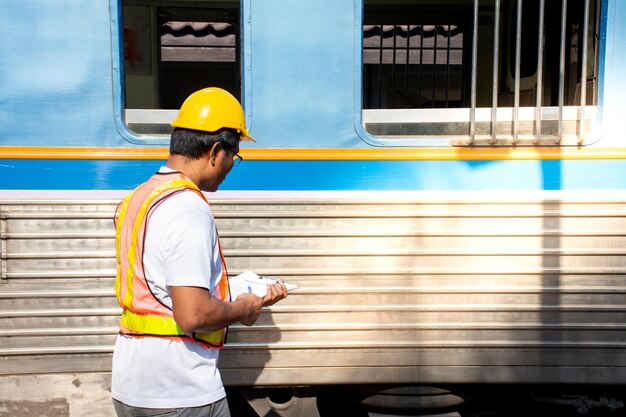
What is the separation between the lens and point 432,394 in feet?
10.9

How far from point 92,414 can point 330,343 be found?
1.12 meters

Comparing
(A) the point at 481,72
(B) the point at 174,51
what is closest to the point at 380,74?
(A) the point at 481,72

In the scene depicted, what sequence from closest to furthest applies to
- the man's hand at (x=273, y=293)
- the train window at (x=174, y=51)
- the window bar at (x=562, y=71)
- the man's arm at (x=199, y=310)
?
1. the man's arm at (x=199, y=310)
2. the man's hand at (x=273, y=293)
3. the window bar at (x=562, y=71)
4. the train window at (x=174, y=51)

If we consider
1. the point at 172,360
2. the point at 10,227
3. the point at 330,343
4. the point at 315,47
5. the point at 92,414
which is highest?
the point at 315,47

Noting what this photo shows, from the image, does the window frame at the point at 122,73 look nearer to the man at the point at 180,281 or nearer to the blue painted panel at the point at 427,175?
the blue painted panel at the point at 427,175

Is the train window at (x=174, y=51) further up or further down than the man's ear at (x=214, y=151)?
further up

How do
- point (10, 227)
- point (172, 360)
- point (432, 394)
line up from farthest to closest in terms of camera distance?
1. point (432, 394)
2. point (10, 227)
3. point (172, 360)

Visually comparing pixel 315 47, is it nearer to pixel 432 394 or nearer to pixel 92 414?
pixel 432 394

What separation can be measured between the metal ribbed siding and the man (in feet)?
3.37

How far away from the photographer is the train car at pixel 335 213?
10.0ft

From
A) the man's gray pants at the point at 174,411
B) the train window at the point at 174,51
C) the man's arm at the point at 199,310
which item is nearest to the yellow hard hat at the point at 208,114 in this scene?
the man's arm at the point at 199,310

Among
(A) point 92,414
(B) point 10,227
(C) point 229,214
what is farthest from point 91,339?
(C) point 229,214

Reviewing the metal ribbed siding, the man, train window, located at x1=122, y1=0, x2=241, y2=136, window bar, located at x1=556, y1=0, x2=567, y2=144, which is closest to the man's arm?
the man

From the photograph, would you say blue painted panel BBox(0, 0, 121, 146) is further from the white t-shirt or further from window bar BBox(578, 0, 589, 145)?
window bar BBox(578, 0, 589, 145)
